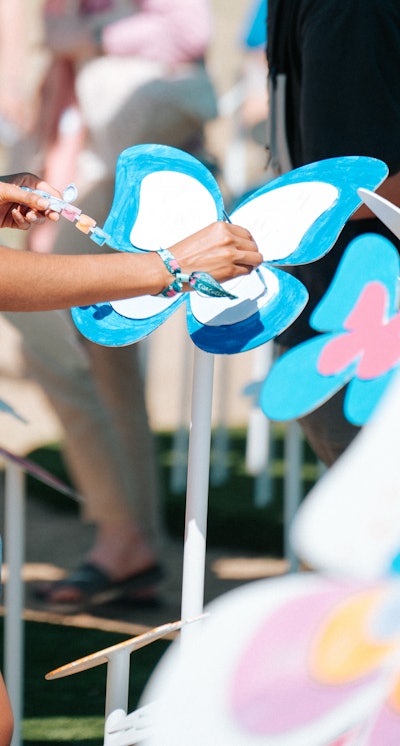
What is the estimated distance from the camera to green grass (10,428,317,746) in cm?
221

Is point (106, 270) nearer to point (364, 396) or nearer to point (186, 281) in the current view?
point (186, 281)

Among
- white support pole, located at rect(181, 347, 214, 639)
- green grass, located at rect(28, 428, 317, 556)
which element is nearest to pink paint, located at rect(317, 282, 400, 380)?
white support pole, located at rect(181, 347, 214, 639)

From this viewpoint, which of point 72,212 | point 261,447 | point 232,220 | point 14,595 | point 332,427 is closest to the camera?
point 72,212

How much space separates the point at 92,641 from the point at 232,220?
1307 mm

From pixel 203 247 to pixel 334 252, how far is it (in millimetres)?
474

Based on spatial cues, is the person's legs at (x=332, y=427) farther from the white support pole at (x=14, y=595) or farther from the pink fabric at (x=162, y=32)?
the pink fabric at (x=162, y=32)

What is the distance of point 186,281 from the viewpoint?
52.2 inches

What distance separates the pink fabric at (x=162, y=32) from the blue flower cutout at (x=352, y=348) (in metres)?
1.69

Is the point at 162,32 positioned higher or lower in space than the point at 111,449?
higher

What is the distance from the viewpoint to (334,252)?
179 centimetres

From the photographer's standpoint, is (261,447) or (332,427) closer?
(332,427)

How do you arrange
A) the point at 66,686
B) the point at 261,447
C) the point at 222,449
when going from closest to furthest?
the point at 66,686 → the point at 261,447 → the point at 222,449

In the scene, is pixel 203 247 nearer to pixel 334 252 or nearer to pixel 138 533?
pixel 334 252

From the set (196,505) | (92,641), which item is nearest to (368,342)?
(196,505)
